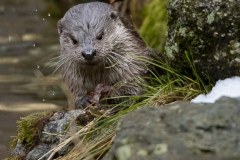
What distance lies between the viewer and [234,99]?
3377 mm

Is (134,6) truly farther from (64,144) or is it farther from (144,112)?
(144,112)

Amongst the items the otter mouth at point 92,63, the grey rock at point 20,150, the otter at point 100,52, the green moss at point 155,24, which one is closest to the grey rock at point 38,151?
the grey rock at point 20,150

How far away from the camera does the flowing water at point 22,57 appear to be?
6674 millimetres

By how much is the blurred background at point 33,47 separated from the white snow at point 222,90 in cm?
91

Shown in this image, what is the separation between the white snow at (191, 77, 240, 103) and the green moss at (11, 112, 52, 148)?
3.51ft

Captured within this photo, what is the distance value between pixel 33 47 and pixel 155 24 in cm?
223

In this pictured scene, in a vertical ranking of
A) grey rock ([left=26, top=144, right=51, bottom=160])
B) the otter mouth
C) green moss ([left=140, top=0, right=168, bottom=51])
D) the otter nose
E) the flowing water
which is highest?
the otter nose

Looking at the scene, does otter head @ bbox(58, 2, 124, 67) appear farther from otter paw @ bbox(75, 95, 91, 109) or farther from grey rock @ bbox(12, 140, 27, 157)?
grey rock @ bbox(12, 140, 27, 157)

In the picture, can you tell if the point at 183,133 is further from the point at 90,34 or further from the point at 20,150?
the point at 20,150

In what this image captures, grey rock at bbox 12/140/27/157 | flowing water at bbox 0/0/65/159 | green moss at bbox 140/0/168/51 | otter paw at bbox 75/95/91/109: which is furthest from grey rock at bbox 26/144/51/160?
green moss at bbox 140/0/168/51

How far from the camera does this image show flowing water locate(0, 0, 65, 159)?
6674 mm

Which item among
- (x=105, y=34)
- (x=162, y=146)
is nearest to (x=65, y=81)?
(x=105, y=34)

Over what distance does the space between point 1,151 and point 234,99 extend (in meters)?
2.54

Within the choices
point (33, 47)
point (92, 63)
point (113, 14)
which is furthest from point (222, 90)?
point (33, 47)
